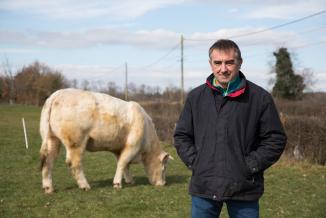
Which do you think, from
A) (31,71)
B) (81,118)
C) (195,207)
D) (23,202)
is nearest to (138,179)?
(81,118)

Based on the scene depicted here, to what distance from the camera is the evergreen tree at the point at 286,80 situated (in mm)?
42812

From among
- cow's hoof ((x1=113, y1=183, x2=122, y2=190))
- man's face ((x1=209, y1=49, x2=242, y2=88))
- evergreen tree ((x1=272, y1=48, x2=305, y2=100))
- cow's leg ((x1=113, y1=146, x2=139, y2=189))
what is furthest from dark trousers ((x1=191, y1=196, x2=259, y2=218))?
→ evergreen tree ((x1=272, y1=48, x2=305, y2=100))

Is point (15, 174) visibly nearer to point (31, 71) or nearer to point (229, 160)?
point (229, 160)

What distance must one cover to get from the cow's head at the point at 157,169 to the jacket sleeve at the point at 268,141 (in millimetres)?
8281

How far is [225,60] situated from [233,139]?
733 mm

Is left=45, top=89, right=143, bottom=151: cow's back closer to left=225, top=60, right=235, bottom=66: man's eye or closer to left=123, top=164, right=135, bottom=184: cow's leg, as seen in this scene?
left=123, top=164, right=135, bottom=184: cow's leg

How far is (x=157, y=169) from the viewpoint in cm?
1285

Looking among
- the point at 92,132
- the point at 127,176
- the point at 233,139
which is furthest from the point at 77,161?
the point at 233,139

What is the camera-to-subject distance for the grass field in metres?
9.24

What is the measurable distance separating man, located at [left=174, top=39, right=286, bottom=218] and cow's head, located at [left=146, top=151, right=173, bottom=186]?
811cm

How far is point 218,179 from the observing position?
175 inches

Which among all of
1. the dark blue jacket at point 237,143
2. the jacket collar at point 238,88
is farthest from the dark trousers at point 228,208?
the jacket collar at point 238,88

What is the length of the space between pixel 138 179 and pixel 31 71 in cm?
7863

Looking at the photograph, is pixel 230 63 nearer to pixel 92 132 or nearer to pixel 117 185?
pixel 92 132
